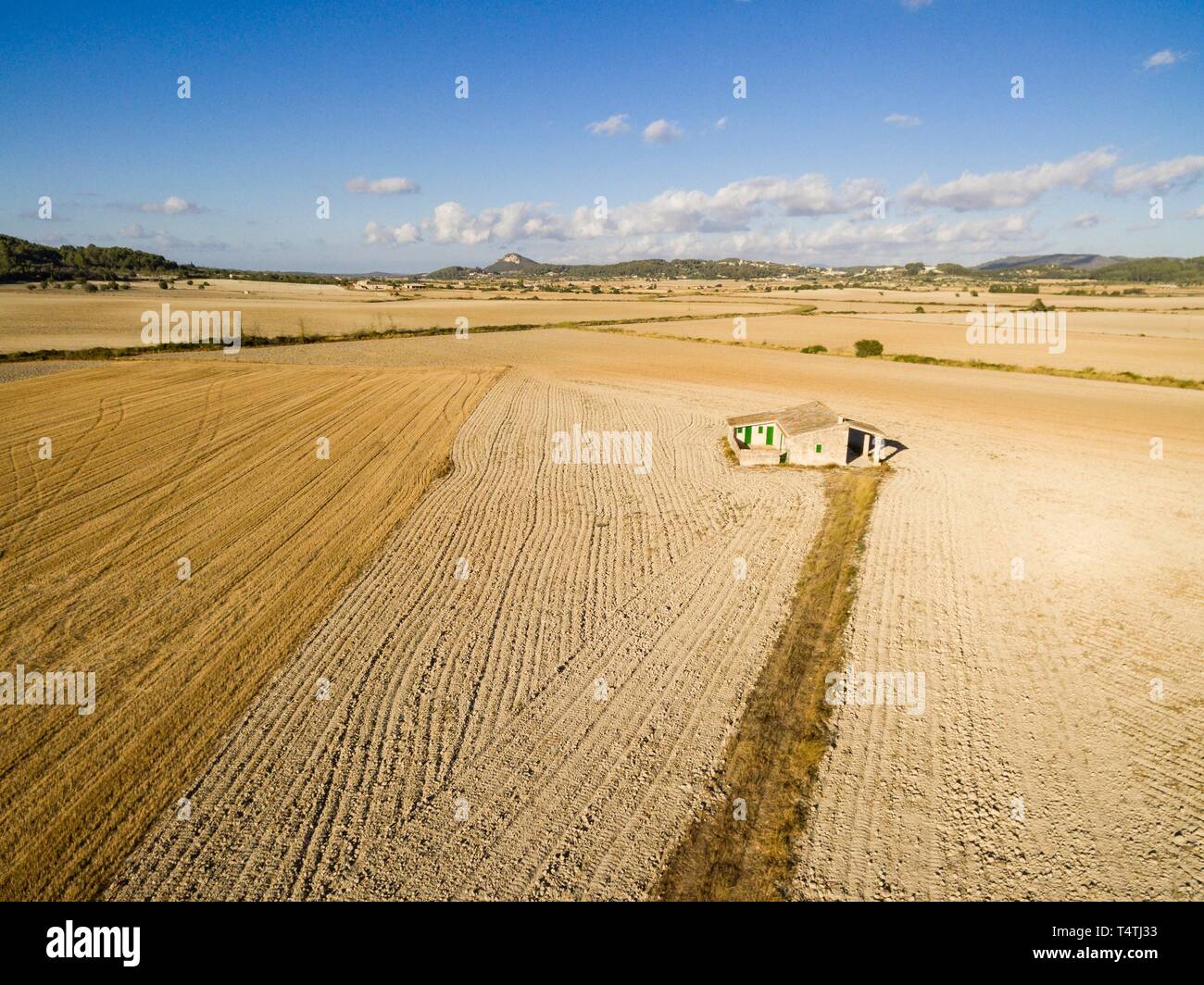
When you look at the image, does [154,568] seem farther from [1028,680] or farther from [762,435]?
[762,435]

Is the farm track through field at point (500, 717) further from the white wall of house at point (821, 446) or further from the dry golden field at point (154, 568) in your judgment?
the white wall of house at point (821, 446)

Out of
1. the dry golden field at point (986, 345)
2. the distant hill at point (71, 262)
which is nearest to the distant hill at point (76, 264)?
the distant hill at point (71, 262)

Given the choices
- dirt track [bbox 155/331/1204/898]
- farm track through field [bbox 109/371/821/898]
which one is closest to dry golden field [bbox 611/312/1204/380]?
dirt track [bbox 155/331/1204/898]

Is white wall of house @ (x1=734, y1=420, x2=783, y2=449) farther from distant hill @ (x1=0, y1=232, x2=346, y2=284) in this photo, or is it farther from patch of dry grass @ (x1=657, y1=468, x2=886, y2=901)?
distant hill @ (x1=0, y1=232, x2=346, y2=284)
